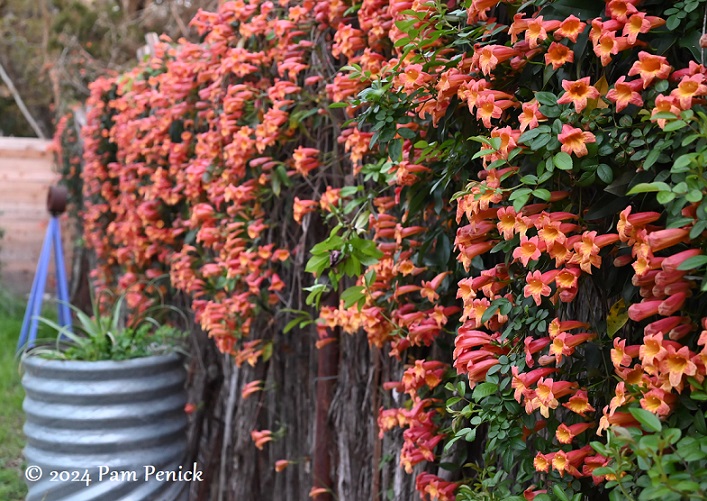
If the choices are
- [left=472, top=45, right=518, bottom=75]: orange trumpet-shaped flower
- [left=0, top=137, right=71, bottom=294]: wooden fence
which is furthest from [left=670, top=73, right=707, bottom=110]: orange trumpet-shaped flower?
[left=0, top=137, right=71, bottom=294]: wooden fence

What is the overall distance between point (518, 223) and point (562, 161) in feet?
0.49

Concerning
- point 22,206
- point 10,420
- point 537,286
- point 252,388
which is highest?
point 22,206

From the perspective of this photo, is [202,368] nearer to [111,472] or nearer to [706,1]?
[111,472]

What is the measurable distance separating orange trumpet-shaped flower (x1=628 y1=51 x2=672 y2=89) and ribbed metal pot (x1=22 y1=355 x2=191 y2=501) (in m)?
1.94

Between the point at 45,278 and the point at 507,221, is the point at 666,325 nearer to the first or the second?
the point at 507,221

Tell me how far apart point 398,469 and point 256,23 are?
5.00 feet

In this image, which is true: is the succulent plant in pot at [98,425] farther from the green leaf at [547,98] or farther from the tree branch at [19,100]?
the tree branch at [19,100]

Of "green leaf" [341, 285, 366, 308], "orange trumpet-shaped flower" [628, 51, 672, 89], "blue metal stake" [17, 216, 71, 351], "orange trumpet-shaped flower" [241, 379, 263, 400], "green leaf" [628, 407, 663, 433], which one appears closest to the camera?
"green leaf" [628, 407, 663, 433]

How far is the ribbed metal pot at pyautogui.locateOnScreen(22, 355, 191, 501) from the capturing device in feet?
7.79

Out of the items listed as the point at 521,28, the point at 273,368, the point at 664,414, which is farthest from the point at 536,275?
the point at 273,368

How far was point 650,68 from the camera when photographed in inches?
40.9

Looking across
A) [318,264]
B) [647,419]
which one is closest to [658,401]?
[647,419]

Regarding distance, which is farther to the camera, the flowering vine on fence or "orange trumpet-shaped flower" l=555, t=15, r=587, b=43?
"orange trumpet-shaped flower" l=555, t=15, r=587, b=43

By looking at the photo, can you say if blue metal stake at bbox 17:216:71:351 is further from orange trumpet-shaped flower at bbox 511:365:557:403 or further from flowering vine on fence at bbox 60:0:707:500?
orange trumpet-shaped flower at bbox 511:365:557:403
